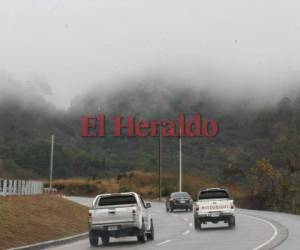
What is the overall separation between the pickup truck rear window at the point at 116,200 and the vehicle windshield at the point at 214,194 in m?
8.86

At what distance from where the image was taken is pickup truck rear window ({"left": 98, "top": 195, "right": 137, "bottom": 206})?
25438 millimetres

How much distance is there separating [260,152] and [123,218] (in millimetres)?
129301

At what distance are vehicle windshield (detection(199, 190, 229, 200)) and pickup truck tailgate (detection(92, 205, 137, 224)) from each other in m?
10.5

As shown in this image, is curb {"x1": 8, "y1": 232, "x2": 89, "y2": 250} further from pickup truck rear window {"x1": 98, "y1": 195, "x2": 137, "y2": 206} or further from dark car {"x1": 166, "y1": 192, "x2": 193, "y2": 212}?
dark car {"x1": 166, "y1": 192, "x2": 193, "y2": 212}

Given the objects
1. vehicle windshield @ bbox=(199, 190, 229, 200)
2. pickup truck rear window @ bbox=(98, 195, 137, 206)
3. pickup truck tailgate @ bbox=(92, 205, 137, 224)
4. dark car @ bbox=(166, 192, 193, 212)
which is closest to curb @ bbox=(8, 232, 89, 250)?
pickup truck tailgate @ bbox=(92, 205, 137, 224)

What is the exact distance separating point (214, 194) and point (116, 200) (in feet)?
31.5

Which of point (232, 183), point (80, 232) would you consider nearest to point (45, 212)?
point (80, 232)

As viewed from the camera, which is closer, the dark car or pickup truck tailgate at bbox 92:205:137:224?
pickup truck tailgate at bbox 92:205:137:224

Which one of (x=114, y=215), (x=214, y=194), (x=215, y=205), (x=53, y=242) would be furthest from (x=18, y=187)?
(x=114, y=215)

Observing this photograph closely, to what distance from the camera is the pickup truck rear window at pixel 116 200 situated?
1001 inches

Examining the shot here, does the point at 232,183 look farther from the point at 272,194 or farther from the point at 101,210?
the point at 101,210

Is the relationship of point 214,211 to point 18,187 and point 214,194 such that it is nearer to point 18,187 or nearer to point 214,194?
point 214,194

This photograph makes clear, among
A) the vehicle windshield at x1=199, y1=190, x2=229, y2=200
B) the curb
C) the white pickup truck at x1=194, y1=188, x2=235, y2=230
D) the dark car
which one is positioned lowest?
the curb

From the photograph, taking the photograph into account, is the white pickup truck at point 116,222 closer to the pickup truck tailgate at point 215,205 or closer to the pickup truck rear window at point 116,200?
the pickup truck rear window at point 116,200
